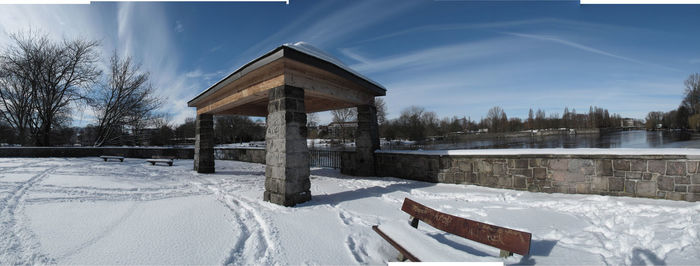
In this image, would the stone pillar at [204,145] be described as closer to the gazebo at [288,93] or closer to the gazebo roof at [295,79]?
the gazebo roof at [295,79]

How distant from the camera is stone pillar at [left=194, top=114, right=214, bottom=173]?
948 centimetres

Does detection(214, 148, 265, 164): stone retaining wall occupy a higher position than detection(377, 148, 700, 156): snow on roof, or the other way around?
detection(377, 148, 700, 156): snow on roof

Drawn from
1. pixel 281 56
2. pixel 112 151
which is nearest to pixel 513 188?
pixel 281 56

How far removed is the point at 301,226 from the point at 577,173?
555cm

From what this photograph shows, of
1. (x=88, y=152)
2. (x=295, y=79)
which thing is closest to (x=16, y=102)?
(x=88, y=152)

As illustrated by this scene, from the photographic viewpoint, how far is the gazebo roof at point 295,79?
487cm

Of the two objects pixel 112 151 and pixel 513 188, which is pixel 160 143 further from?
pixel 513 188

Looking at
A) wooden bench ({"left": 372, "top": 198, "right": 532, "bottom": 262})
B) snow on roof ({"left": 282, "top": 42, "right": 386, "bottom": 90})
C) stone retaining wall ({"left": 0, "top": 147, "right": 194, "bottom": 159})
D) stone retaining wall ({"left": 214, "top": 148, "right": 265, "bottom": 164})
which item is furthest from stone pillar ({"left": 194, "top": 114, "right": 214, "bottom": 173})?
wooden bench ({"left": 372, "top": 198, "right": 532, "bottom": 262})

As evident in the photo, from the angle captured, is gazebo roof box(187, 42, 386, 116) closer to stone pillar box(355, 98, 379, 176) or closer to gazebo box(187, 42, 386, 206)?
gazebo box(187, 42, 386, 206)

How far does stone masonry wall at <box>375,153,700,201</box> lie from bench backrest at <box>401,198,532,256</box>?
3.81 meters

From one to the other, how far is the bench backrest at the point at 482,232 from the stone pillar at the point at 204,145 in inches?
357

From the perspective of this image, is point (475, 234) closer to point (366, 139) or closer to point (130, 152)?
point (366, 139)

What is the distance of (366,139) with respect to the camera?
825cm

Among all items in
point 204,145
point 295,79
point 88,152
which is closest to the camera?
point 295,79
